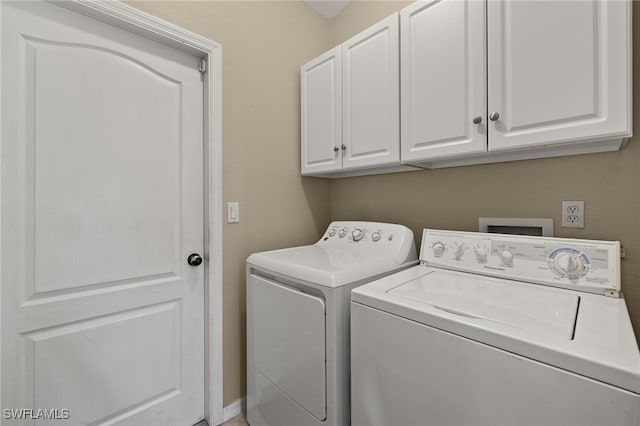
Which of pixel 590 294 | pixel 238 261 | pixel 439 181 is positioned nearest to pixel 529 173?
pixel 439 181

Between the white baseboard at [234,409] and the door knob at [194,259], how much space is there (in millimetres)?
877

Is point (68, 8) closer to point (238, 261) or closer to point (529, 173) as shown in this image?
point (238, 261)

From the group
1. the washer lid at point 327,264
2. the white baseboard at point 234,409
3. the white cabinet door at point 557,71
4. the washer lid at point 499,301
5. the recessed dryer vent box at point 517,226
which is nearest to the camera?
the washer lid at point 499,301

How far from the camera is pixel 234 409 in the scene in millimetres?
1651

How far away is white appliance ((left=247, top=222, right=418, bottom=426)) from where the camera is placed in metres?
1.09

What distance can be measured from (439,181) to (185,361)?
1792mm

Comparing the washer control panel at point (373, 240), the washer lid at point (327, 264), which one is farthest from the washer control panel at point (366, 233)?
the washer lid at point (327, 264)

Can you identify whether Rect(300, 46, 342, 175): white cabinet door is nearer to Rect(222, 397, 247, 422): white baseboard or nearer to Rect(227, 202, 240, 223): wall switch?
Rect(227, 202, 240, 223): wall switch

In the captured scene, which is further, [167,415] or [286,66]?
[286,66]

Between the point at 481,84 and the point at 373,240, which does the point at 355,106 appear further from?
the point at 373,240

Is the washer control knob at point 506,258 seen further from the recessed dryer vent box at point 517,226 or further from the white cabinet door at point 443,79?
the white cabinet door at point 443,79

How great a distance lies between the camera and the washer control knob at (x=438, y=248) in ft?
4.49

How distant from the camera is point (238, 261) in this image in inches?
66.8

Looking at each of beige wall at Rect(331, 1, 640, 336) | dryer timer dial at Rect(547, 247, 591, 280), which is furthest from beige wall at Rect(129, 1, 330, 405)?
dryer timer dial at Rect(547, 247, 591, 280)
